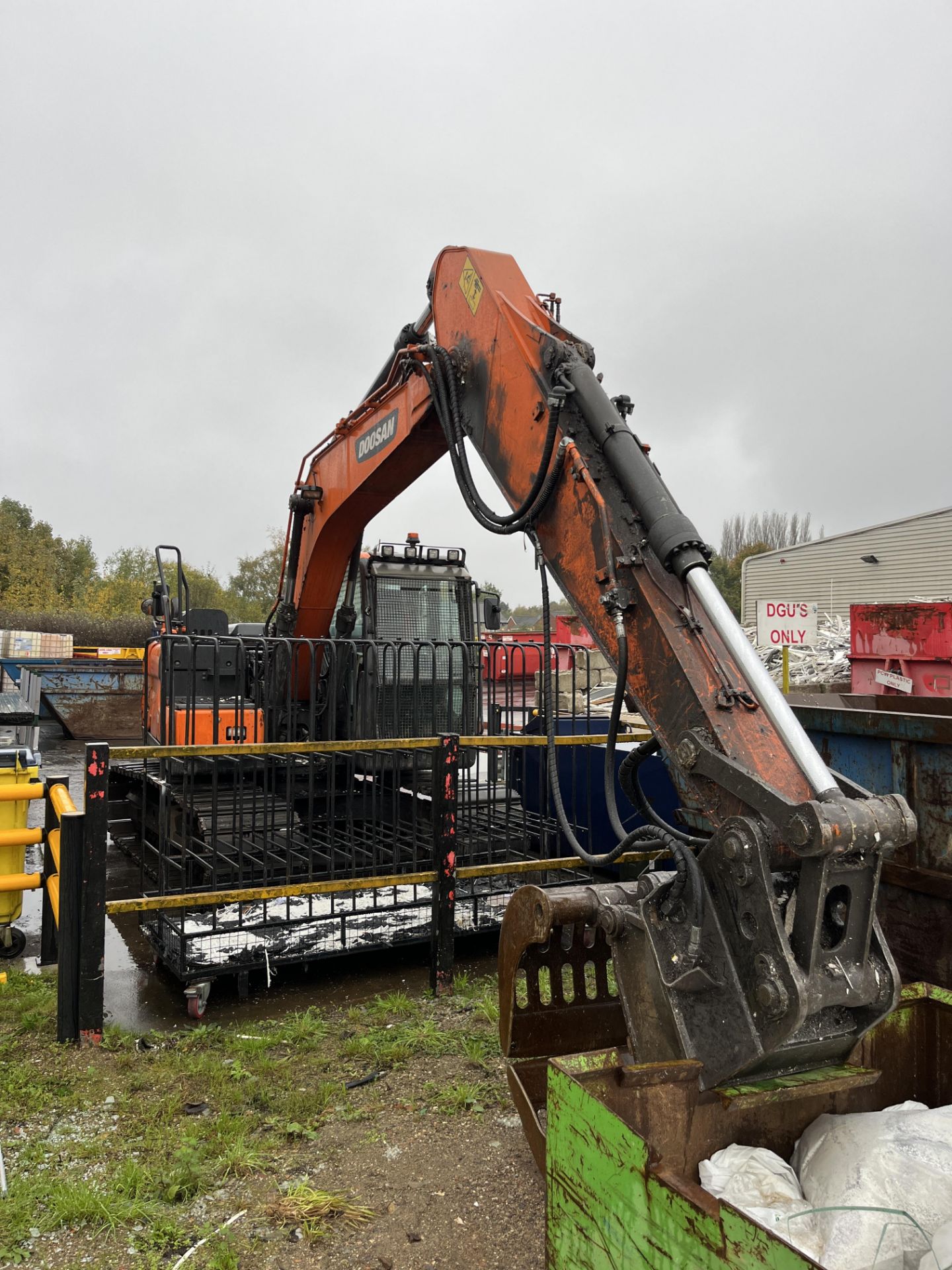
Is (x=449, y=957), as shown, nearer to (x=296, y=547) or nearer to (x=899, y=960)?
(x=899, y=960)

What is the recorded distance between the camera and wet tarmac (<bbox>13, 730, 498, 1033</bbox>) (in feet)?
15.7

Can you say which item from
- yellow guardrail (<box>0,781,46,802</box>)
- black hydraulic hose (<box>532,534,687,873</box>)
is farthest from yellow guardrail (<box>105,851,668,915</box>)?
yellow guardrail (<box>0,781,46,802</box>)

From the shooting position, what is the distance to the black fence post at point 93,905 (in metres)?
4.06

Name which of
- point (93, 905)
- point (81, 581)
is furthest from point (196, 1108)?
point (81, 581)

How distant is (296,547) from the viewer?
7105 millimetres

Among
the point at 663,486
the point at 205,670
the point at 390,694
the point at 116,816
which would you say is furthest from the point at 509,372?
the point at 116,816

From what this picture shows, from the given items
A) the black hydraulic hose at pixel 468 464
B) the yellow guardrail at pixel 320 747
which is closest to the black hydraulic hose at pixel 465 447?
the black hydraulic hose at pixel 468 464

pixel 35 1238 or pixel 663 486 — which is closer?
pixel 35 1238

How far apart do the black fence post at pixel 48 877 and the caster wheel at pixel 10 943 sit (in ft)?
0.61

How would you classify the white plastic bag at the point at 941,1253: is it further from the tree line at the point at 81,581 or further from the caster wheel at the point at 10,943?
the tree line at the point at 81,581

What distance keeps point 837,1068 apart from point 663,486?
1.88m

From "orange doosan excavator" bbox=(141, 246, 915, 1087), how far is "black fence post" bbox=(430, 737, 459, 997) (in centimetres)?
128

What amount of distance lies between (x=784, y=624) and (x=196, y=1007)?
7170mm

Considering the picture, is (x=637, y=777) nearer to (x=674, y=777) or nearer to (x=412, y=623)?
(x=674, y=777)
